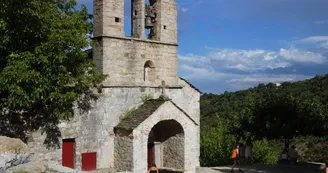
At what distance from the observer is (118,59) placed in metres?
17.3

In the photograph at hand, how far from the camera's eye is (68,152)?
16.2 meters

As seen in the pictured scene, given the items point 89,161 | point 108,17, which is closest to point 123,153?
point 89,161

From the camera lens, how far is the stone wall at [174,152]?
18.4 m

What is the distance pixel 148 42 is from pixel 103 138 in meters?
4.84

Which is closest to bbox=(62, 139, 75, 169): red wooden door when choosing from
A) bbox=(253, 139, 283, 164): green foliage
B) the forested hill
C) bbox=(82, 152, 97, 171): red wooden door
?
bbox=(82, 152, 97, 171): red wooden door

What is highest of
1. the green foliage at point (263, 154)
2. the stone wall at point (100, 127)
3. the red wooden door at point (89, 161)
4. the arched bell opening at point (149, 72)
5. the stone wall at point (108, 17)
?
the stone wall at point (108, 17)

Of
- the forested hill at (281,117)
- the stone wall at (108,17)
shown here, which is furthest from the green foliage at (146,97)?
the forested hill at (281,117)

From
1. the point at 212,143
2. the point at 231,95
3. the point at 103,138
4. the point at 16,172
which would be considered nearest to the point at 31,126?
the point at 103,138

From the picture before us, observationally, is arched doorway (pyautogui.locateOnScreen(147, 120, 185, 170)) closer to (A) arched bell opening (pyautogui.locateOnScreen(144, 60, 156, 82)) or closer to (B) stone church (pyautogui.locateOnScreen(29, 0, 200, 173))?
(B) stone church (pyautogui.locateOnScreen(29, 0, 200, 173))

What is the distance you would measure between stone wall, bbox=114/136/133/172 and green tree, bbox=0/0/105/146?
274cm

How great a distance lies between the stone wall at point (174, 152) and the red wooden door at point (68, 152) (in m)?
4.72

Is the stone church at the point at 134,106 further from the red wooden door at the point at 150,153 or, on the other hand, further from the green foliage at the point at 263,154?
the green foliage at the point at 263,154

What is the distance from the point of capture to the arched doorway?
18438 millimetres

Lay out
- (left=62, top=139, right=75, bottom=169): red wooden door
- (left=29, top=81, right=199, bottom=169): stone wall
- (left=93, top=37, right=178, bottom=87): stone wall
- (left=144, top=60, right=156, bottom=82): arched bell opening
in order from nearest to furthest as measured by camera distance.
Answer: (left=29, top=81, right=199, bottom=169): stone wall, (left=62, top=139, right=75, bottom=169): red wooden door, (left=93, top=37, right=178, bottom=87): stone wall, (left=144, top=60, right=156, bottom=82): arched bell opening
